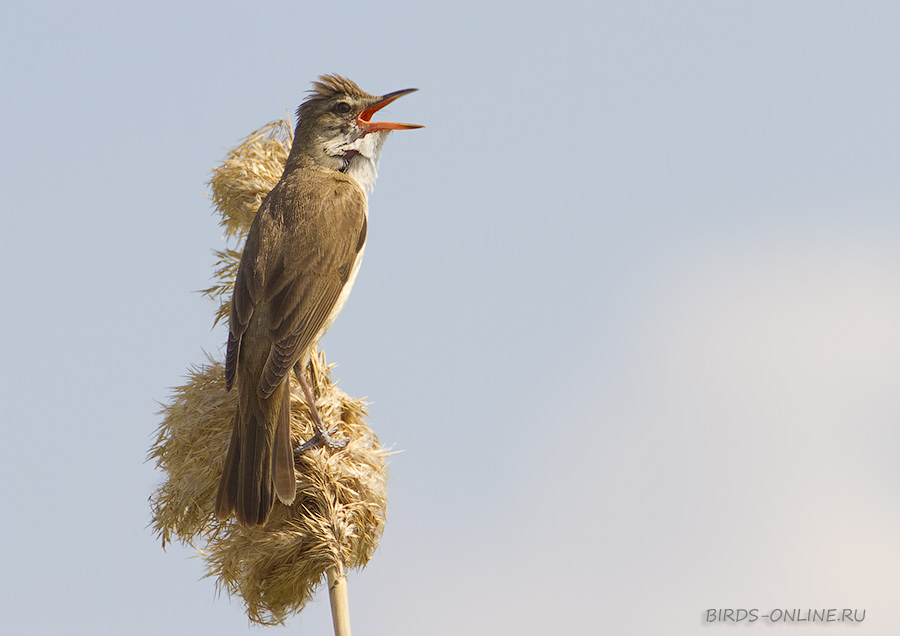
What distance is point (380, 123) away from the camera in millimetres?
6062

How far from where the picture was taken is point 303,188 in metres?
5.46

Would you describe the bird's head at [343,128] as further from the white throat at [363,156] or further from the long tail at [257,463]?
the long tail at [257,463]

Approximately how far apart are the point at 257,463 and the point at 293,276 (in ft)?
4.92

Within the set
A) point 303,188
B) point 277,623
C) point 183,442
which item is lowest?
point 277,623

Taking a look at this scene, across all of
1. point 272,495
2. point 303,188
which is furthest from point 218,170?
point 272,495

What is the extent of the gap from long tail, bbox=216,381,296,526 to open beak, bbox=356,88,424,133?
236 centimetres

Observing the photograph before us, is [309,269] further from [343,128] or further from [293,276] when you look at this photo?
[343,128]

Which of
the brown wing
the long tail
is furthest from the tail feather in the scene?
the brown wing

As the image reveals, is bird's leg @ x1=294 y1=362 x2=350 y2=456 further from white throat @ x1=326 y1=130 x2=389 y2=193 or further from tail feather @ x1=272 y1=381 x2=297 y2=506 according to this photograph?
white throat @ x1=326 y1=130 x2=389 y2=193

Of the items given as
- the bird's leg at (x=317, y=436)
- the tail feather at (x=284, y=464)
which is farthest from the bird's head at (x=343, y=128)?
the tail feather at (x=284, y=464)

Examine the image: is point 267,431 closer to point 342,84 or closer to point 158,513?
point 158,513

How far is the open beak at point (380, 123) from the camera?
600 centimetres

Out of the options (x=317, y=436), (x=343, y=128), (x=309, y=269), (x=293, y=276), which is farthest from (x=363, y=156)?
(x=317, y=436)

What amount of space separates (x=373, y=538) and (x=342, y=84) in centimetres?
351
